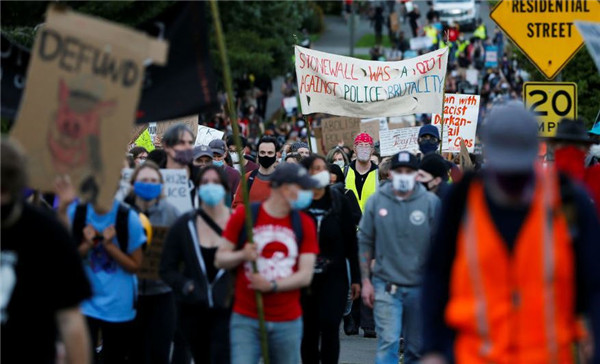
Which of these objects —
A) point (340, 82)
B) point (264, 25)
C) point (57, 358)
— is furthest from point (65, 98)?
point (264, 25)

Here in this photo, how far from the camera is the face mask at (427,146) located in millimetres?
13016

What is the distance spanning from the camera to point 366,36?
62.9 metres

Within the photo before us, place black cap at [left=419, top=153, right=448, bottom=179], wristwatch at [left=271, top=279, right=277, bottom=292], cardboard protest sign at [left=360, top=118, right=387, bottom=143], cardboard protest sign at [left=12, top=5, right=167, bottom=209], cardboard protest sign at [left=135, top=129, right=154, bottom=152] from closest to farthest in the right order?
cardboard protest sign at [left=12, top=5, right=167, bottom=209] → wristwatch at [left=271, top=279, right=277, bottom=292] → black cap at [left=419, top=153, right=448, bottom=179] → cardboard protest sign at [left=135, top=129, right=154, bottom=152] → cardboard protest sign at [left=360, top=118, right=387, bottom=143]

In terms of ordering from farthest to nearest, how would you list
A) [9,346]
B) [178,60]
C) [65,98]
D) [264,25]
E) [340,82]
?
[264,25] → [340,82] → [178,60] → [65,98] → [9,346]

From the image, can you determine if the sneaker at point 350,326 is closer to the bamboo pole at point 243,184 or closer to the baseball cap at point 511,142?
the bamboo pole at point 243,184

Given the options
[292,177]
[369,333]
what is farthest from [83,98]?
[369,333]

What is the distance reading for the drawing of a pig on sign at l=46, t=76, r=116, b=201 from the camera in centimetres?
682

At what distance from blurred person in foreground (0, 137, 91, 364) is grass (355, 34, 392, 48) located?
5298cm

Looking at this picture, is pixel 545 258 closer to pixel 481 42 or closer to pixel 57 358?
pixel 57 358

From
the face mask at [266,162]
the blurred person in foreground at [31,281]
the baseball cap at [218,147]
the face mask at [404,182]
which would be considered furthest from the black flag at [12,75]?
the baseball cap at [218,147]

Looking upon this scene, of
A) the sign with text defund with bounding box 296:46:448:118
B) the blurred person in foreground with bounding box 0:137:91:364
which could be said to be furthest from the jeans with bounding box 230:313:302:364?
the sign with text defund with bounding box 296:46:448:118

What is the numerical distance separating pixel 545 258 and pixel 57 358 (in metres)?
1.99

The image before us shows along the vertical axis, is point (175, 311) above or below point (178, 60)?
below

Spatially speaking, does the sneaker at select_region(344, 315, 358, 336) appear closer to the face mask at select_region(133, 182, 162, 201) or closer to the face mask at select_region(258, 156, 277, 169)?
the face mask at select_region(258, 156, 277, 169)
